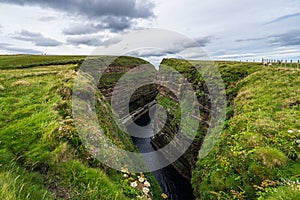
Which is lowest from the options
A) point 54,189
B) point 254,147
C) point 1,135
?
point 254,147

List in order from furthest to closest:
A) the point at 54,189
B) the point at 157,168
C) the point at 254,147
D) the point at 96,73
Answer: the point at 96,73, the point at 157,168, the point at 254,147, the point at 54,189

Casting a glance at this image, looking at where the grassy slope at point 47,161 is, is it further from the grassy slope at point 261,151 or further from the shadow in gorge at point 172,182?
the shadow in gorge at point 172,182

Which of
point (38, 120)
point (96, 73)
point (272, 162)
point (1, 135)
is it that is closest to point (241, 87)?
point (272, 162)

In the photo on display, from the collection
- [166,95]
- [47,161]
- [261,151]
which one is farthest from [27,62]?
[261,151]

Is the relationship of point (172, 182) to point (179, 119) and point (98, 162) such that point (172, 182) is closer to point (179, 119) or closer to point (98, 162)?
point (179, 119)

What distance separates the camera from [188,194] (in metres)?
26.6

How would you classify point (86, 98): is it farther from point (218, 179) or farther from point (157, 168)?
point (157, 168)

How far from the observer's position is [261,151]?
9523 mm

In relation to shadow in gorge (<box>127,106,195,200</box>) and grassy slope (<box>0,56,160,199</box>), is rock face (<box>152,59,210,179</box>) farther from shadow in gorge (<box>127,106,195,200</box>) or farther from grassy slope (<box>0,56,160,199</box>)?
grassy slope (<box>0,56,160,199</box>)

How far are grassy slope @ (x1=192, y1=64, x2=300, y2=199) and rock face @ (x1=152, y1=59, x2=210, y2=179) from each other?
7484mm

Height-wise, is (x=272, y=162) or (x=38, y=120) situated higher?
(x=38, y=120)

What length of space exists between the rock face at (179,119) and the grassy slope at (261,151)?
748 centimetres

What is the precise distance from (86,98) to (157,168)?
2245 cm

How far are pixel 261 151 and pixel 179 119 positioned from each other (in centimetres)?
2496
